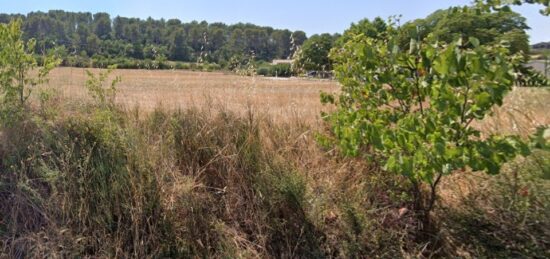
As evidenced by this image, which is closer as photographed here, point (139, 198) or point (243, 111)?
point (139, 198)

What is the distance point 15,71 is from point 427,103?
433 cm

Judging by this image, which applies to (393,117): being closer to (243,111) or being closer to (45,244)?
(243,111)

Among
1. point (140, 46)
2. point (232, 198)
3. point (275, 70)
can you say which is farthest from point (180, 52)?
point (232, 198)

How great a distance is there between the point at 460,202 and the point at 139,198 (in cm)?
278

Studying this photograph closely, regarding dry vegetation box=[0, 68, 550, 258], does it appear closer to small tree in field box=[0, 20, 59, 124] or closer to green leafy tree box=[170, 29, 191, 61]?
small tree in field box=[0, 20, 59, 124]

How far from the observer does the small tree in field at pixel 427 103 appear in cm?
220

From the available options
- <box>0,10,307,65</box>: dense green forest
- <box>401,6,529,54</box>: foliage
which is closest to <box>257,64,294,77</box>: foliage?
<box>0,10,307,65</box>: dense green forest

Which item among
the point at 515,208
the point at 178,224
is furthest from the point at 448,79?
the point at 178,224

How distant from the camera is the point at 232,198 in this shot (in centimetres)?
361

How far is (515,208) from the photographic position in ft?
9.85

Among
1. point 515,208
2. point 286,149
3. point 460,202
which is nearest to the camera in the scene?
point 515,208

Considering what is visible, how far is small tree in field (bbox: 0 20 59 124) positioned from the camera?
13.6 ft

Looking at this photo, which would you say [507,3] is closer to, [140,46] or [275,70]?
[275,70]

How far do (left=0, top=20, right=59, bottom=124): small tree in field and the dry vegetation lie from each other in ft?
0.82
